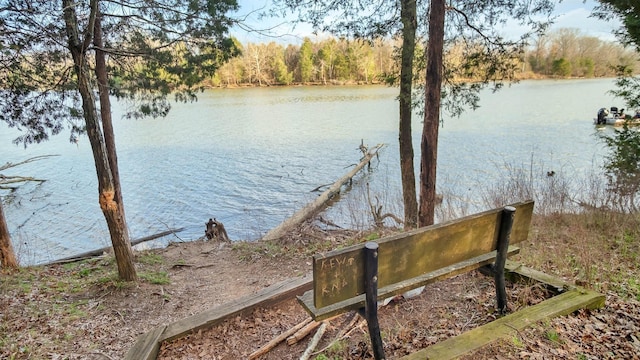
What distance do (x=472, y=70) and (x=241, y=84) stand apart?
147 ft

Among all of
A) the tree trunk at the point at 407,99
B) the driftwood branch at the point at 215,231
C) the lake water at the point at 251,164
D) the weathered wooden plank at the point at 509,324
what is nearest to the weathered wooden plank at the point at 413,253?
the weathered wooden plank at the point at 509,324

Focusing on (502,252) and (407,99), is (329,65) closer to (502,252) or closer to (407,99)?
(407,99)

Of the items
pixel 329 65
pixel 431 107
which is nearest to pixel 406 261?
pixel 431 107

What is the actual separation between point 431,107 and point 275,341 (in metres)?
3.53

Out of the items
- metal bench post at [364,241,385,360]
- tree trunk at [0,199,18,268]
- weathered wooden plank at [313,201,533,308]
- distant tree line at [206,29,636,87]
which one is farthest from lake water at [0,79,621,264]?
distant tree line at [206,29,636,87]

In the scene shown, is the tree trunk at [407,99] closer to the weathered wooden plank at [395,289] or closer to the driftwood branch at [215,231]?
the weathered wooden plank at [395,289]

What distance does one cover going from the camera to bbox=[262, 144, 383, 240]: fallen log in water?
8273mm

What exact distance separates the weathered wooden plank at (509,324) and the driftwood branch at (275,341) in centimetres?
127

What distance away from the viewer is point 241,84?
4756 centimetres

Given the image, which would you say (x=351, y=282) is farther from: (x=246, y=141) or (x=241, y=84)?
(x=241, y=84)

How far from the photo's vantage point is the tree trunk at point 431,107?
4672mm

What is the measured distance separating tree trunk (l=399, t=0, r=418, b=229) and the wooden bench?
11.6ft

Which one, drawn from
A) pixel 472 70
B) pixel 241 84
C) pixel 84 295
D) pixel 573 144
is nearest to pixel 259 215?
pixel 84 295

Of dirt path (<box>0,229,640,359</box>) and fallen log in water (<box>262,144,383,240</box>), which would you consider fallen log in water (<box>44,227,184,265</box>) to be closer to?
dirt path (<box>0,229,640,359</box>)
